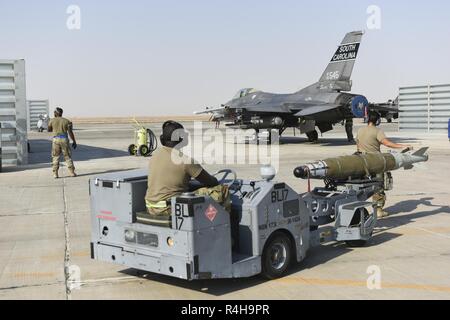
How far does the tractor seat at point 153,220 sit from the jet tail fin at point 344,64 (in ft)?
84.7

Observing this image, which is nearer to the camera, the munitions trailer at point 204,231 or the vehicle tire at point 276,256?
the munitions trailer at point 204,231

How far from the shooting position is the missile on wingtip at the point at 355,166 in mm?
8445

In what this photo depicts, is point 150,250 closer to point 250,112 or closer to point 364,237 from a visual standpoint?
point 364,237

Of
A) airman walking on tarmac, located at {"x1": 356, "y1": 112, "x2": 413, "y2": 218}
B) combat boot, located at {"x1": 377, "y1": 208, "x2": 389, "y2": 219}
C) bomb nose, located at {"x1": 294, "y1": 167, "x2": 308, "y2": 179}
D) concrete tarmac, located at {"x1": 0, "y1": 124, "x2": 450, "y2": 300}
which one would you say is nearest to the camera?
concrete tarmac, located at {"x1": 0, "y1": 124, "x2": 450, "y2": 300}

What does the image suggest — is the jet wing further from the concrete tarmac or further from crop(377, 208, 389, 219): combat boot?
crop(377, 208, 389, 219): combat boot

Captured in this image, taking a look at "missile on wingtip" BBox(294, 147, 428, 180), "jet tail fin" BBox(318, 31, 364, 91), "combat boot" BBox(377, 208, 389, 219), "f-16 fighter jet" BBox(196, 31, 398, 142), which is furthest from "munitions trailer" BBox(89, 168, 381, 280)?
"jet tail fin" BBox(318, 31, 364, 91)

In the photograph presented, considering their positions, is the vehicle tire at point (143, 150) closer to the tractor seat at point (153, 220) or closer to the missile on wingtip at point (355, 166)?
the missile on wingtip at point (355, 166)

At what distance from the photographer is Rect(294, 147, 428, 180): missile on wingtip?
332 inches

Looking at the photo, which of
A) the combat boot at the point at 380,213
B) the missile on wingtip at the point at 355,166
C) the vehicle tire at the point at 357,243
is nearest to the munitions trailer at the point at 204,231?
the missile on wingtip at the point at 355,166

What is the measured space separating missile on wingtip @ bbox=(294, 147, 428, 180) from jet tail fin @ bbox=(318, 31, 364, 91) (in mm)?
21332

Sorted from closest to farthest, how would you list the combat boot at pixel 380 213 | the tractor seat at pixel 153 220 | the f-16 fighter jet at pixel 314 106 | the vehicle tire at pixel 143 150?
the tractor seat at pixel 153 220 → the combat boot at pixel 380 213 → the vehicle tire at pixel 143 150 → the f-16 fighter jet at pixel 314 106

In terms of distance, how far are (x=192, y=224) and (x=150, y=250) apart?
0.79 m

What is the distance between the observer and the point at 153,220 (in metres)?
6.28

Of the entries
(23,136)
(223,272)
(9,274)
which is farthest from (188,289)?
(23,136)
